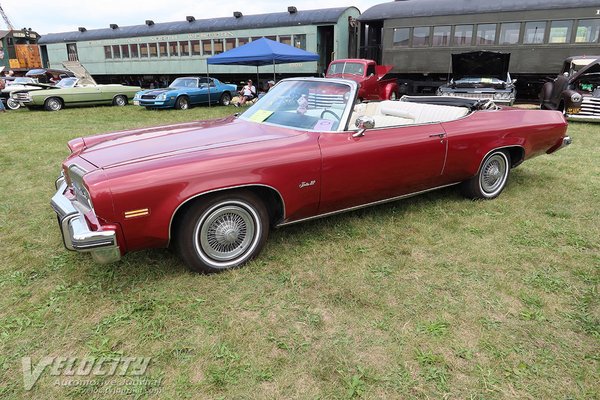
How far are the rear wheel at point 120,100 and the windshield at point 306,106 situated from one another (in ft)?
46.5

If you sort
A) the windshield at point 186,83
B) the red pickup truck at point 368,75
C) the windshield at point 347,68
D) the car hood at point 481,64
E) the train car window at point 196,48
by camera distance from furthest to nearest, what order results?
1. the train car window at point 196,48
2. the windshield at point 186,83
3. the windshield at point 347,68
4. the red pickup truck at point 368,75
5. the car hood at point 481,64

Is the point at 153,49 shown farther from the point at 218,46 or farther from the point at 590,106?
the point at 590,106

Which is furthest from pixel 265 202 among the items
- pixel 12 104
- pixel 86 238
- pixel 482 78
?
pixel 12 104

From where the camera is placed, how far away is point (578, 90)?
10.2 meters

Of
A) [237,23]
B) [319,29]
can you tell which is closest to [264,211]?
[319,29]

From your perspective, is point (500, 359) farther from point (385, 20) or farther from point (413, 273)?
point (385, 20)

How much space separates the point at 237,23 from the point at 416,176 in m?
18.4

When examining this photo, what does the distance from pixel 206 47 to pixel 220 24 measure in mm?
1278

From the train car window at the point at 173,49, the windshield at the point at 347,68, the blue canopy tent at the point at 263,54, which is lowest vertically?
the windshield at the point at 347,68

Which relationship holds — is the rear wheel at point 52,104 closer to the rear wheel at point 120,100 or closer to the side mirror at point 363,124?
the rear wheel at point 120,100

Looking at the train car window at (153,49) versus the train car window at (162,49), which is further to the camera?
the train car window at (153,49)

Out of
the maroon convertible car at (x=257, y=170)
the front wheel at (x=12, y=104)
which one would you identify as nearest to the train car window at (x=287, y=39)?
the front wheel at (x=12, y=104)

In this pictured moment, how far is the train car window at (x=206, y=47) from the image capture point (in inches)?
804

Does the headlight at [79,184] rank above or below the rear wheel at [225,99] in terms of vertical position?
above
